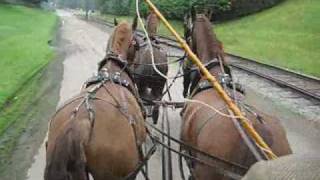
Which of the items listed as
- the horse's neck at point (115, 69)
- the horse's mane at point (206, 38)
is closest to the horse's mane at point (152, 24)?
the horse's mane at point (206, 38)

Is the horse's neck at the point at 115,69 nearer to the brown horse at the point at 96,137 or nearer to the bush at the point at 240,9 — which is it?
the brown horse at the point at 96,137

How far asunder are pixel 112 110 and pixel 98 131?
37 cm

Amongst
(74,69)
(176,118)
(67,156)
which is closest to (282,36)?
(74,69)

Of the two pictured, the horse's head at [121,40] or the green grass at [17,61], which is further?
the green grass at [17,61]

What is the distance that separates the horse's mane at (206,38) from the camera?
274 inches

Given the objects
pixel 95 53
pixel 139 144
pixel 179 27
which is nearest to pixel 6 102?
Answer: pixel 139 144

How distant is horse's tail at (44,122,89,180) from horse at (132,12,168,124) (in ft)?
18.7

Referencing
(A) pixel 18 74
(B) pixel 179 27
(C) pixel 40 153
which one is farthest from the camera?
(B) pixel 179 27

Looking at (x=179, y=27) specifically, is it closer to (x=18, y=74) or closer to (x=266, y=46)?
(x=266, y=46)

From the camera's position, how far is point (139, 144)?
19.0 feet

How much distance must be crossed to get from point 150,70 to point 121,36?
3688 millimetres

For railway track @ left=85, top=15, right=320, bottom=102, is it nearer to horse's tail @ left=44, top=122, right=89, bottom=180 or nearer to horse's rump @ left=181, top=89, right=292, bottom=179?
horse's rump @ left=181, top=89, right=292, bottom=179

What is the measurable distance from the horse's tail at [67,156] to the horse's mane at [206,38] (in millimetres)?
2523

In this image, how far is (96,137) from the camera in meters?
5.21
